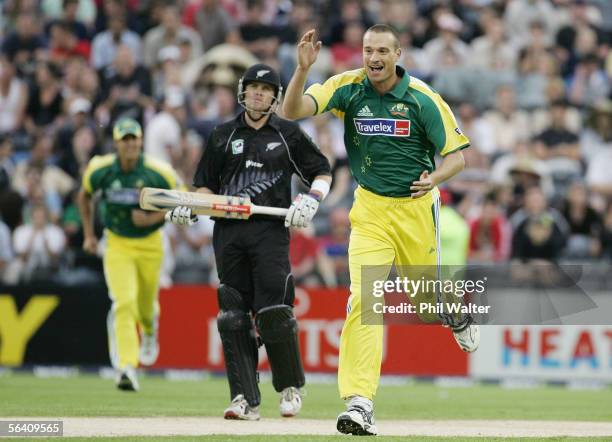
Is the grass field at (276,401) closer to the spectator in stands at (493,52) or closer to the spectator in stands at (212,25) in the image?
the spectator in stands at (493,52)

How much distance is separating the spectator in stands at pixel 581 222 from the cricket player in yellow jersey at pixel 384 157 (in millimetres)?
8974

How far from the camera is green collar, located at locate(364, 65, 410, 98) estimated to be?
31.9ft

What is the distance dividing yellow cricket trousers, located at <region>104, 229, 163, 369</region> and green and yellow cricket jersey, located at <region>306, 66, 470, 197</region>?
5207mm

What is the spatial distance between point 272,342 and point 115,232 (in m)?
4.19

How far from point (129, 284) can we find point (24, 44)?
8.95 meters

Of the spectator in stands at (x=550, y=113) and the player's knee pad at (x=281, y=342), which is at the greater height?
the spectator in stands at (x=550, y=113)

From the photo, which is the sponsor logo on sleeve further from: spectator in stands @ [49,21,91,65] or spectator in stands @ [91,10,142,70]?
spectator in stands @ [49,21,91,65]

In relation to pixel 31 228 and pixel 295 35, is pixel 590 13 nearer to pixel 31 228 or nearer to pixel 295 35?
pixel 295 35

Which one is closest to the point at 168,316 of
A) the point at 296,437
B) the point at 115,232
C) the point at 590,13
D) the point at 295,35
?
the point at 115,232

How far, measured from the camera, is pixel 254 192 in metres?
10.9

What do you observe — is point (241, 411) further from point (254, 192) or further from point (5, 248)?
point (5, 248)

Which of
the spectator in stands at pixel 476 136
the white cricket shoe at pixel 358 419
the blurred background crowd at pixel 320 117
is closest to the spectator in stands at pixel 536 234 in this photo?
the blurred background crowd at pixel 320 117

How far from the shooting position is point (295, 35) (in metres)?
22.0

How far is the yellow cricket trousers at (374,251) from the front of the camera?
9.37 meters
